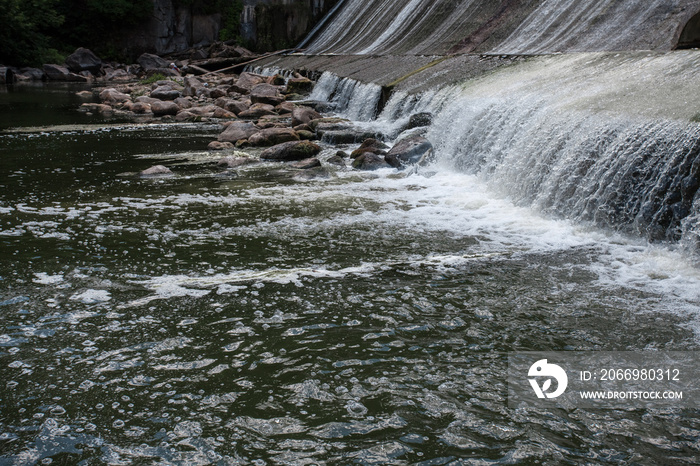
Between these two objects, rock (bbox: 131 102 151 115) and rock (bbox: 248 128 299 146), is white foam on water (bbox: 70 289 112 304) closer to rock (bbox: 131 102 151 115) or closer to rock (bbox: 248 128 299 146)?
rock (bbox: 248 128 299 146)

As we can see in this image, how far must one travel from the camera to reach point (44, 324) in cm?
481

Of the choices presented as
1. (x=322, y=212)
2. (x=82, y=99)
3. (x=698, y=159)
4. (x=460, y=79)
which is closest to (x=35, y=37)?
(x=82, y=99)

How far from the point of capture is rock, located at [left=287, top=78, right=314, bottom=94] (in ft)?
68.4

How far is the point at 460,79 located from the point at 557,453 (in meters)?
10.6

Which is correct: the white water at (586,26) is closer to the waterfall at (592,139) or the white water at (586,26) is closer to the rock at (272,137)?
the waterfall at (592,139)

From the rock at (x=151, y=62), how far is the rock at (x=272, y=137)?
23.0m

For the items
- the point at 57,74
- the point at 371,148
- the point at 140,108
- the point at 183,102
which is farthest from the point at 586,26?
the point at 57,74

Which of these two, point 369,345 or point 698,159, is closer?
point 369,345

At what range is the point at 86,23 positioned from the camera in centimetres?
3797

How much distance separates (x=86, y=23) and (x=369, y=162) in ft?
110

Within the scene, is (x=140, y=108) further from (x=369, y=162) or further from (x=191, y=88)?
(x=369, y=162)

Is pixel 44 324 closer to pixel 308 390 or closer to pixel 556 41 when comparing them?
pixel 308 390

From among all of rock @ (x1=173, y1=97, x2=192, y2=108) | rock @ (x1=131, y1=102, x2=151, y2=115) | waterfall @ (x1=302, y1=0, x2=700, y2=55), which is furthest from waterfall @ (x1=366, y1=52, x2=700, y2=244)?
rock @ (x1=131, y1=102, x2=151, y2=115)

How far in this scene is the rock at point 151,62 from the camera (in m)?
34.1
